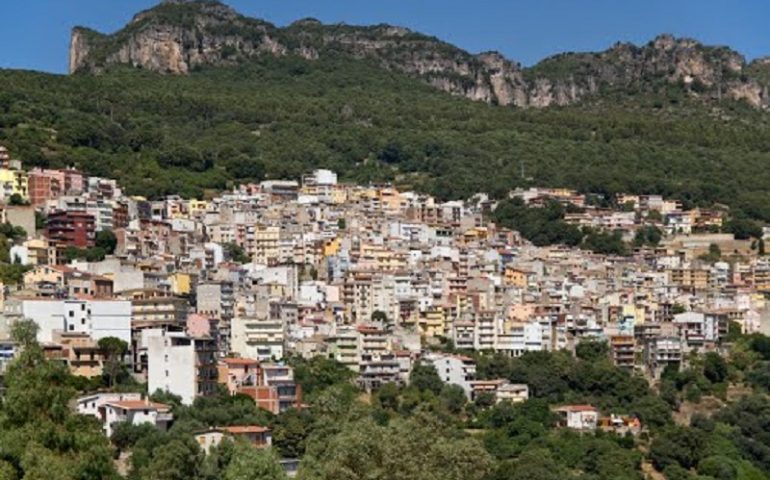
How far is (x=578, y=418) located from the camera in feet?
148

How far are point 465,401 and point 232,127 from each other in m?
41.9

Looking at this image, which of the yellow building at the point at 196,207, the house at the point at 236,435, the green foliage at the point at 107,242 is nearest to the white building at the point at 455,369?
the house at the point at 236,435

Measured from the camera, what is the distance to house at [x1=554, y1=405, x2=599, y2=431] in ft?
147

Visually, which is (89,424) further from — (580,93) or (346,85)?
(580,93)

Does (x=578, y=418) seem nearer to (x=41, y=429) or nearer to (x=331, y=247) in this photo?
(x=331, y=247)

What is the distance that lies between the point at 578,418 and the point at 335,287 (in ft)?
43.8

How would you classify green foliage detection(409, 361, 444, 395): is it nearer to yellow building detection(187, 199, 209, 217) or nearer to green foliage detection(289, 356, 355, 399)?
green foliage detection(289, 356, 355, 399)

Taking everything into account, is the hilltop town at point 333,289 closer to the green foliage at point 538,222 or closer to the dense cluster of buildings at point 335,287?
the dense cluster of buildings at point 335,287

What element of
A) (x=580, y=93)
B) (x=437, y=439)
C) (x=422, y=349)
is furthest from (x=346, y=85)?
(x=437, y=439)

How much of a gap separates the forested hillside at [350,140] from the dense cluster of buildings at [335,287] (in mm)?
3604

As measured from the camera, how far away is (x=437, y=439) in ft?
93.4

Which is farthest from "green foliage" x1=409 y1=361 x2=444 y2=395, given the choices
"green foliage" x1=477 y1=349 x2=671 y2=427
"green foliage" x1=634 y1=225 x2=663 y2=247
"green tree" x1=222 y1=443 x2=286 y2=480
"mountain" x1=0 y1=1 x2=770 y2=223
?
"green foliage" x1=634 y1=225 x2=663 y2=247

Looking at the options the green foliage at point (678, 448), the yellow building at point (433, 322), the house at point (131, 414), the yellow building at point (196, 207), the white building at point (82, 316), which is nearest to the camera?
the house at point (131, 414)

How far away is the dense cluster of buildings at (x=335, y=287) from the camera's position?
42469 millimetres
